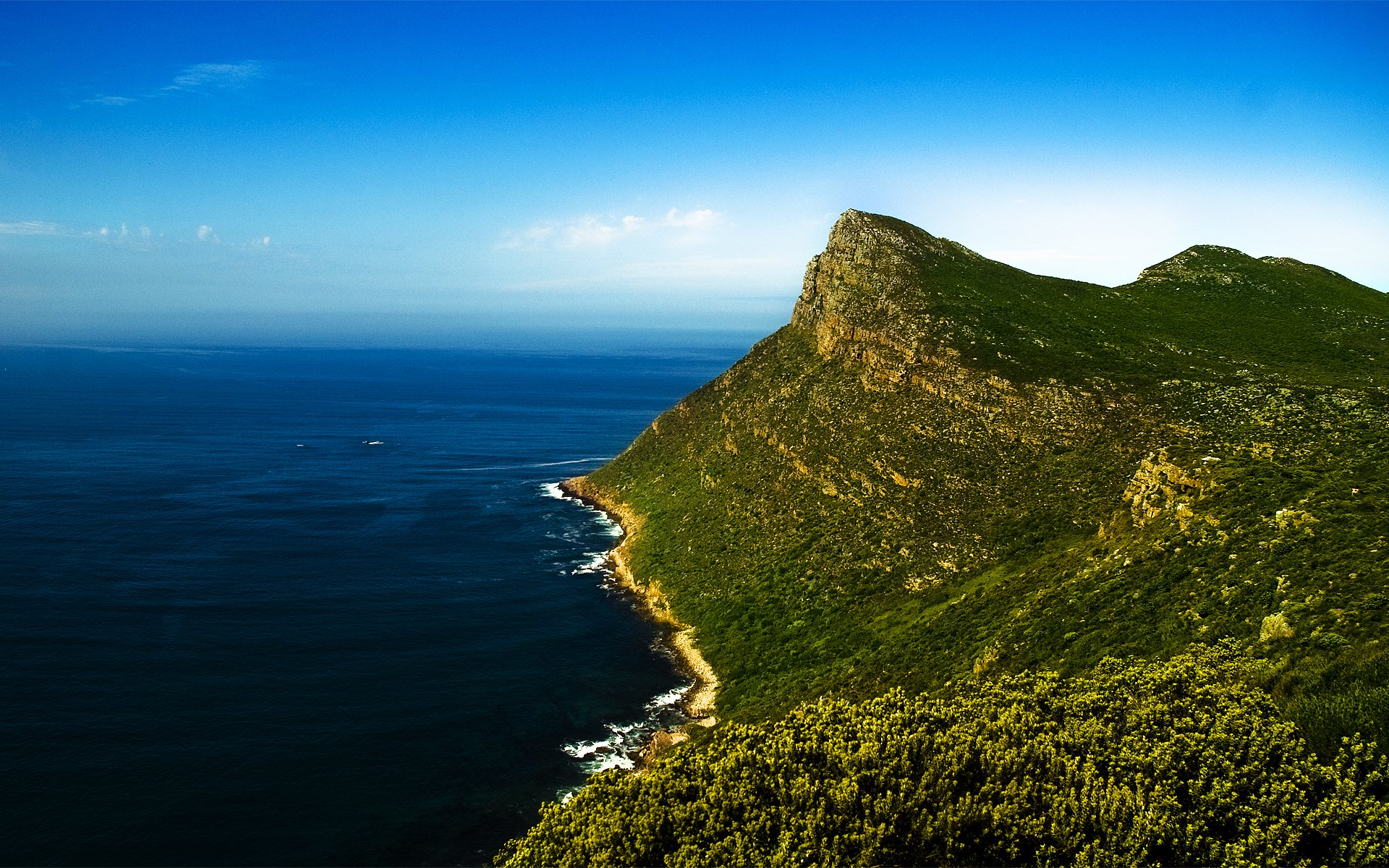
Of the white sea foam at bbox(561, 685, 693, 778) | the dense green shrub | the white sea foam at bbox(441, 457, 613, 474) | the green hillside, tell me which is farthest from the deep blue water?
the dense green shrub

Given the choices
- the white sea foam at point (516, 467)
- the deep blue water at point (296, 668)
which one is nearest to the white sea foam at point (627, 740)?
the deep blue water at point (296, 668)

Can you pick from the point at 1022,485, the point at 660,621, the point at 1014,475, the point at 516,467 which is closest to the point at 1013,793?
the point at 1022,485

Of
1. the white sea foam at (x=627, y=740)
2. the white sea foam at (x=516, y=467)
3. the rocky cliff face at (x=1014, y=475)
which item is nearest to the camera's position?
the rocky cliff face at (x=1014, y=475)

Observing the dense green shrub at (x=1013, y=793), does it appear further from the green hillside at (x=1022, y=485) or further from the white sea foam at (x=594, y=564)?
the white sea foam at (x=594, y=564)

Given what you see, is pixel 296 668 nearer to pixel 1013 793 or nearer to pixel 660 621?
pixel 660 621

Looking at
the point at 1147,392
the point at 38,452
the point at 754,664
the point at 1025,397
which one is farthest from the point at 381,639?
the point at 38,452

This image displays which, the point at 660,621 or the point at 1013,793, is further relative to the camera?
the point at 660,621

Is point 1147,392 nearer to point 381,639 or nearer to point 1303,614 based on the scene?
point 1303,614

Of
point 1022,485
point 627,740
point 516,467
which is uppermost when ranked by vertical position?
point 1022,485
